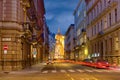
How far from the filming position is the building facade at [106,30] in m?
60.3

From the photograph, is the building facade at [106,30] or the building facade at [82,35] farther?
the building facade at [82,35]

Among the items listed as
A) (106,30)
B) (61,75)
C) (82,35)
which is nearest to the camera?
(61,75)

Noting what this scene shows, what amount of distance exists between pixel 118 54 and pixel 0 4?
26.2m

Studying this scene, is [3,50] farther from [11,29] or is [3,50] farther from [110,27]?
[110,27]

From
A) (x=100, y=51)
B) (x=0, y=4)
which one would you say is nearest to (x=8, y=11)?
(x=0, y=4)

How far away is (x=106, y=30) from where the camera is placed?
229ft

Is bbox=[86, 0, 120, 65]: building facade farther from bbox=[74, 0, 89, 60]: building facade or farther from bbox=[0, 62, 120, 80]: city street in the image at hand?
bbox=[0, 62, 120, 80]: city street

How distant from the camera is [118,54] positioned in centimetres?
5875

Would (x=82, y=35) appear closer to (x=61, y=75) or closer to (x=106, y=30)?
(x=106, y=30)

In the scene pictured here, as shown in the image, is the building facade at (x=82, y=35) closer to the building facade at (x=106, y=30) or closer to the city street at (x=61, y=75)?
the building facade at (x=106, y=30)

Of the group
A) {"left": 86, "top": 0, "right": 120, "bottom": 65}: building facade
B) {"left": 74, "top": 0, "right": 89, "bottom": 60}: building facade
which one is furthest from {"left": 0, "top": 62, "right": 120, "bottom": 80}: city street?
{"left": 74, "top": 0, "right": 89, "bottom": 60}: building facade

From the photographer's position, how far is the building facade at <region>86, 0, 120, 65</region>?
60.3m

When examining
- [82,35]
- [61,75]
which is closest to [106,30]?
[61,75]

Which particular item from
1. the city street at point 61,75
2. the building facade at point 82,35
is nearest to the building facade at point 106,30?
the building facade at point 82,35
